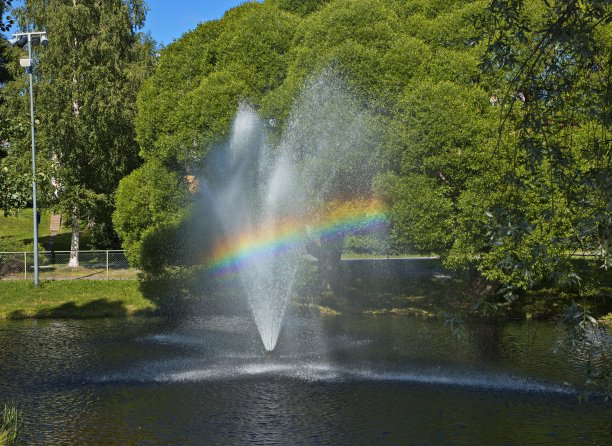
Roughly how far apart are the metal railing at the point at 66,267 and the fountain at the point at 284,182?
8.89 m

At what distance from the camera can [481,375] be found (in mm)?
19094

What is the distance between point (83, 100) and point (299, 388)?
2644cm

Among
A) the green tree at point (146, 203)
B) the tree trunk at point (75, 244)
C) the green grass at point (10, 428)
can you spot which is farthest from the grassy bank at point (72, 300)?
the green grass at point (10, 428)

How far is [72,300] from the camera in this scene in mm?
32219

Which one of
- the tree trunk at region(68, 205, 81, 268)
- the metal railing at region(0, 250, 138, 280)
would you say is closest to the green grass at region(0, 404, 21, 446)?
the metal railing at region(0, 250, 138, 280)

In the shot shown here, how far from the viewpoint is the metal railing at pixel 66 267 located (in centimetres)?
3612

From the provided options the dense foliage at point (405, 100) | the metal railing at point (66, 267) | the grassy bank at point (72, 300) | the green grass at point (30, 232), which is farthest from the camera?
the green grass at point (30, 232)

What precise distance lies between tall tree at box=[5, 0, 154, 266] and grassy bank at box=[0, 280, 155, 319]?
18.3 feet

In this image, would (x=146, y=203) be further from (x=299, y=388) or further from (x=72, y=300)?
(x=299, y=388)

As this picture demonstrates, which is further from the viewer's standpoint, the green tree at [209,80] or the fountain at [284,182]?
the green tree at [209,80]

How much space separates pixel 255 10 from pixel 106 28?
15.1 m

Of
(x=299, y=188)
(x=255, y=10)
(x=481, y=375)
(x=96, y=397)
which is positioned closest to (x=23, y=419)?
(x=96, y=397)

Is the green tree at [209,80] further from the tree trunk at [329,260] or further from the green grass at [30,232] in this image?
the green grass at [30,232]

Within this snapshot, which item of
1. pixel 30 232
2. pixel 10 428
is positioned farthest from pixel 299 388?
pixel 30 232
